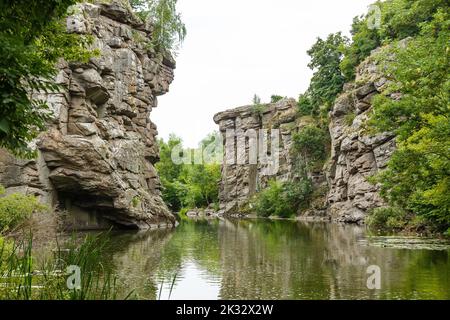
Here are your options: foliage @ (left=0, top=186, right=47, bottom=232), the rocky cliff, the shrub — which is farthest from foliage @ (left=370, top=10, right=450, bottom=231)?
the rocky cliff

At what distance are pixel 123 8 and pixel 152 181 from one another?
1377 cm

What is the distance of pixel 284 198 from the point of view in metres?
53.1

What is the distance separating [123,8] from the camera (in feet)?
120

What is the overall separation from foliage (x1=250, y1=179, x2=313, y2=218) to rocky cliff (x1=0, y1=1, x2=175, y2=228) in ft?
Result: 57.0

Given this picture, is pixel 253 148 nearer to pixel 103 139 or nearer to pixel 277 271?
pixel 103 139

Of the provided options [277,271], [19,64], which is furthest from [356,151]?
[19,64]

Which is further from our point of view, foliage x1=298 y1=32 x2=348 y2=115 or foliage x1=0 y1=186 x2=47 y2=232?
foliage x1=298 y1=32 x2=348 y2=115

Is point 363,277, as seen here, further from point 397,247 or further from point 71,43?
point 71,43

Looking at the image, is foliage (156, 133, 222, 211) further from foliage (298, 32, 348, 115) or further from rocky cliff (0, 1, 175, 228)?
rocky cliff (0, 1, 175, 228)

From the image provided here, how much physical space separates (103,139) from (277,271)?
20.7 m

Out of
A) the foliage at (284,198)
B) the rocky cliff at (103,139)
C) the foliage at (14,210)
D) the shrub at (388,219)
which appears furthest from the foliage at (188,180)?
the foliage at (14,210)

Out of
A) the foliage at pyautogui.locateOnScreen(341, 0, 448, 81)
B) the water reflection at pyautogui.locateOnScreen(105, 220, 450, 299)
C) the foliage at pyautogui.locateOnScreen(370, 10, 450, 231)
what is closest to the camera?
the water reflection at pyautogui.locateOnScreen(105, 220, 450, 299)

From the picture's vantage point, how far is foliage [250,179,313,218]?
2040 inches
